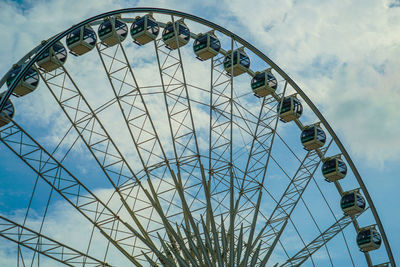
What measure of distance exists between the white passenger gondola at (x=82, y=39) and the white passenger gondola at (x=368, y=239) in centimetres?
2228

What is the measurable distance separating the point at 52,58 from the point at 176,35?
699cm

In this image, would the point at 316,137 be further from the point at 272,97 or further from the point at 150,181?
the point at 150,181

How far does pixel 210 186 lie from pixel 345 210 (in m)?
11.7

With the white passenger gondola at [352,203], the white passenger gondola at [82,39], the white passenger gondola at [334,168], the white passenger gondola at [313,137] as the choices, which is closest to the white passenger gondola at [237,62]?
the white passenger gondola at [313,137]

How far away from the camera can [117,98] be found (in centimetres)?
3259

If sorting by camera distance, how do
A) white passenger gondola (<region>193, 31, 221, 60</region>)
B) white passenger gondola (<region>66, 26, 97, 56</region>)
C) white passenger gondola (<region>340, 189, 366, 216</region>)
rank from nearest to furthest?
white passenger gondola (<region>66, 26, 97, 56</region>), white passenger gondola (<region>193, 31, 221, 60</region>), white passenger gondola (<region>340, 189, 366, 216</region>)

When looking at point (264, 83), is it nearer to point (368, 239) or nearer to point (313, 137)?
point (313, 137)

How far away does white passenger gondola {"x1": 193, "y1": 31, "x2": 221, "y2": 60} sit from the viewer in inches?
1373

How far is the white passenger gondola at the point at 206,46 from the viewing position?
3488 cm

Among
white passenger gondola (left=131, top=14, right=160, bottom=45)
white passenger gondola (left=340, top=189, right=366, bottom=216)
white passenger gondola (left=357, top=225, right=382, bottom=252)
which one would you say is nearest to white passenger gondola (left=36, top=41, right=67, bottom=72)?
white passenger gondola (left=131, top=14, right=160, bottom=45)

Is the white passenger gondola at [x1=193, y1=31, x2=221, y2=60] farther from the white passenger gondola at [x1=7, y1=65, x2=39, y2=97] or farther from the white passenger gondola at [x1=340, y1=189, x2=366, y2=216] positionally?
the white passenger gondola at [x1=340, y1=189, x2=366, y2=216]

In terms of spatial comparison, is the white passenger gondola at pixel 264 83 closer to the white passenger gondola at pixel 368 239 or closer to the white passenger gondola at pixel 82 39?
the white passenger gondola at pixel 82 39

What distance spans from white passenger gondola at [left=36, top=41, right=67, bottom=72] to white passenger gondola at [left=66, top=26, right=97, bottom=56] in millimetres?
589

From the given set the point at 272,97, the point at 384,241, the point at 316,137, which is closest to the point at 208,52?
the point at 272,97
